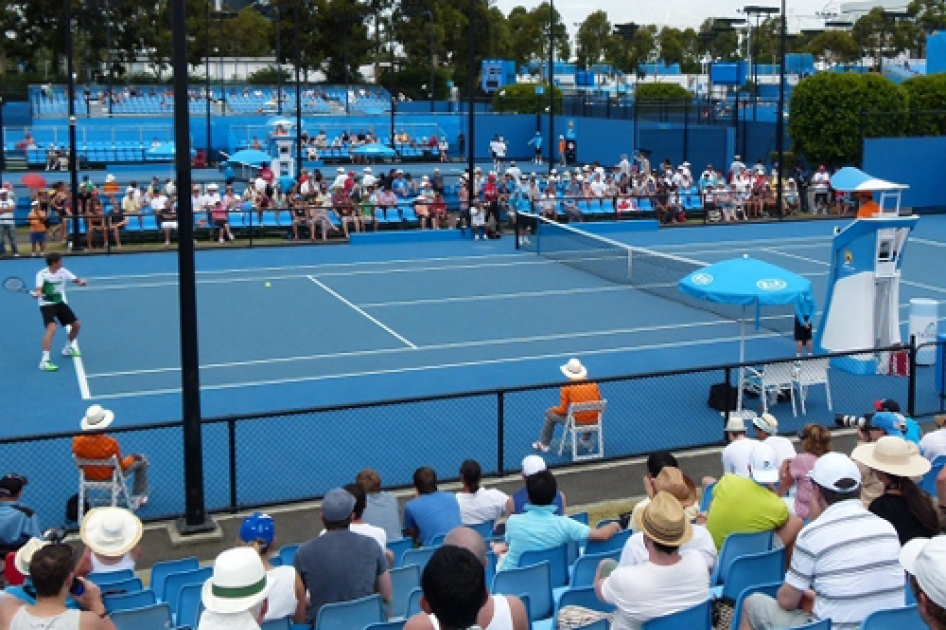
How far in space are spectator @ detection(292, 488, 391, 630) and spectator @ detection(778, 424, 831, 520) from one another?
321 centimetres

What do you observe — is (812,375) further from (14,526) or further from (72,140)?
(72,140)

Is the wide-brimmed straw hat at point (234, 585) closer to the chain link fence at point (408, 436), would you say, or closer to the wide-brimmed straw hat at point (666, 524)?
the wide-brimmed straw hat at point (666, 524)

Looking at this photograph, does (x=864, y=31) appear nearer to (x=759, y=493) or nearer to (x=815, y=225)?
(x=815, y=225)

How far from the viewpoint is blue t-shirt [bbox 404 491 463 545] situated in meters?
9.39

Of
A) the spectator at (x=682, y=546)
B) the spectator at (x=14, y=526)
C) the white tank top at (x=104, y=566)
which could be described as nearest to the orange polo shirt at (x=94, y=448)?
the spectator at (x=14, y=526)

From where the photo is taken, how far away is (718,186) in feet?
123

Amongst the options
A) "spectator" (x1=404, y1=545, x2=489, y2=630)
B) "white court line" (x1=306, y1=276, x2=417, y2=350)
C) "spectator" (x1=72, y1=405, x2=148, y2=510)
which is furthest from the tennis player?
"spectator" (x1=404, y1=545, x2=489, y2=630)

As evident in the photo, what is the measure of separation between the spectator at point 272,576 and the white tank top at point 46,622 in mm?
1468

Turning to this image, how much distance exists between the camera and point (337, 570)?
24.5 ft

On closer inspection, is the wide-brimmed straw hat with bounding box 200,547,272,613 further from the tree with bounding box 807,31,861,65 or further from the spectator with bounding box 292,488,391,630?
the tree with bounding box 807,31,861,65

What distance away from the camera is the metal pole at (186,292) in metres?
11.1

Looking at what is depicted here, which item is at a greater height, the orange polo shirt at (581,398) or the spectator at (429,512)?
the spectator at (429,512)

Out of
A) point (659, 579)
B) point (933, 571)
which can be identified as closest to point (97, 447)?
point (659, 579)

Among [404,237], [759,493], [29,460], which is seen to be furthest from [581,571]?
[404,237]
